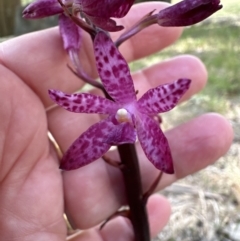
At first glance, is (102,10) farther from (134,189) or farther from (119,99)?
(134,189)

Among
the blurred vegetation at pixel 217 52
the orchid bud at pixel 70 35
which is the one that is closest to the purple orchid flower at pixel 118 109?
the orchid bud at pixel 70 35

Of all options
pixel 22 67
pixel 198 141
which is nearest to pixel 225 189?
pixel 198 141

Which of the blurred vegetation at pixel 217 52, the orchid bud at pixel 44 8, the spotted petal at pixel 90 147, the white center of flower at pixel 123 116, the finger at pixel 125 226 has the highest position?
the orchid bud at pixel 44 8

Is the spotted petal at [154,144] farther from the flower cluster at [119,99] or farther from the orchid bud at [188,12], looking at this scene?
the orchid bud at [188,12]

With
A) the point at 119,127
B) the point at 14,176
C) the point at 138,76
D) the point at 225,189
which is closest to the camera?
the point at 119,127

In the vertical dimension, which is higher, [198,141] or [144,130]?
[144,130]

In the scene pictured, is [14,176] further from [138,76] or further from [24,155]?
[138,76]

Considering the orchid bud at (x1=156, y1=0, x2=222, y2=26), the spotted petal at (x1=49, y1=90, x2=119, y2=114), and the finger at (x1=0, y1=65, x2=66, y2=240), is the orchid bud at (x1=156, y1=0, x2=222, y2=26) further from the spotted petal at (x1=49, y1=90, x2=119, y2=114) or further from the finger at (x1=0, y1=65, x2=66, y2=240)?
the finger at (x1=0, y1=65, x2=66, y2=240)

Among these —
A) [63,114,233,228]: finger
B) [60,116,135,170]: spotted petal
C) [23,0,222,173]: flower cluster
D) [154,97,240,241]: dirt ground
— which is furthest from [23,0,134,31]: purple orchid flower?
[154,97,240,241]: dirt ground
